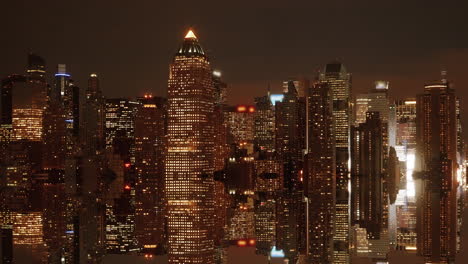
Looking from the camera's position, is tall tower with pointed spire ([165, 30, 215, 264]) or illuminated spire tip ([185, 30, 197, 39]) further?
illuminated spire tip ([185, 30, 197, 39])

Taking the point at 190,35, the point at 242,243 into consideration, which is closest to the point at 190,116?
the point at 190,35

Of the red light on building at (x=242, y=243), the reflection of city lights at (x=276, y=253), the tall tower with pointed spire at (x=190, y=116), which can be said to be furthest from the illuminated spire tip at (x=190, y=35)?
the reflection of city lights at (x=276, y=253)

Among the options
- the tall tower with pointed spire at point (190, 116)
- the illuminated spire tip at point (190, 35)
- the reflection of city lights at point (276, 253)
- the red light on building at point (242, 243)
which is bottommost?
the reflection of city lights at point (276, 253)

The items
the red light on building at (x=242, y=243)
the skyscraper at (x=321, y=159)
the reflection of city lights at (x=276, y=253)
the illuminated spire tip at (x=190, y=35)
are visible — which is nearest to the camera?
the reflection of city lights at (x=276, y=253)

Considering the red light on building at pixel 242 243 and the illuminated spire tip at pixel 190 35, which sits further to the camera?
the illuminated spire tip at pixel 190 35

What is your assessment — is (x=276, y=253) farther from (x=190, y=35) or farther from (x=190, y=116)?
(x=190, y=35)

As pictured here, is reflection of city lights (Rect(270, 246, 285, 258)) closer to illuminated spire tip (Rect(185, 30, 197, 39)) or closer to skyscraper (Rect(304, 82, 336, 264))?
skyscraper (Rect(304, 82, 336, 264))

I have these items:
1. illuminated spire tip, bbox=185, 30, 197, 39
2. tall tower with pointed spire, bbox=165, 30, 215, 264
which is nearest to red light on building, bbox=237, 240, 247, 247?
tall tower with pointed spire, bbox=165, 30, 215, 264

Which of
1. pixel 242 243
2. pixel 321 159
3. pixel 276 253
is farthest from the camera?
pixel 321 159

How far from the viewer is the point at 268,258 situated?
18109 mm

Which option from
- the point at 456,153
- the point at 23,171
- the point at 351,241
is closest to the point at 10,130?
the point at 23,171

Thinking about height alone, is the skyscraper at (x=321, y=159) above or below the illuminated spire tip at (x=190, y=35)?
below

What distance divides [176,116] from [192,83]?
4.39 metres

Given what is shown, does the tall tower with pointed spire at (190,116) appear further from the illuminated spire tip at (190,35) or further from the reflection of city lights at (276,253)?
the reflection of city lights at (276,253)
